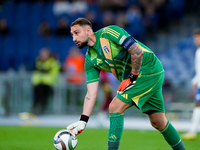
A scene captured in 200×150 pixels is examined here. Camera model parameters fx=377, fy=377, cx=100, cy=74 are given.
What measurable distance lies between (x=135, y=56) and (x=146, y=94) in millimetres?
570

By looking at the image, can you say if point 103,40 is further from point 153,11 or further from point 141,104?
point 153,11

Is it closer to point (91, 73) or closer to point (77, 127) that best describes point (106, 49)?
point (91, 73)

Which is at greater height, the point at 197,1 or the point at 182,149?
the point at 197,1

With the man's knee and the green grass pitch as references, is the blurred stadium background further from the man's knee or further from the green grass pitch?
the man's knee

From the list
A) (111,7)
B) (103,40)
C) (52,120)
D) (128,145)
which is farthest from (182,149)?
(111,7)

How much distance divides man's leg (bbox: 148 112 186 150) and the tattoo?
0.76 metres

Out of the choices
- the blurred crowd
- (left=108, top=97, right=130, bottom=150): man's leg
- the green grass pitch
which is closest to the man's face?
(left=108, top=97, right=130, bottom=150): man's leg

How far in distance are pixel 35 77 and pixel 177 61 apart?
19.8ft

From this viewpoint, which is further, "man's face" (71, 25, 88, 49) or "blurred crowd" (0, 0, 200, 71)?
"blurred crowd" (0, 0, 200, 71)

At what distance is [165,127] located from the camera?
5.25 metres

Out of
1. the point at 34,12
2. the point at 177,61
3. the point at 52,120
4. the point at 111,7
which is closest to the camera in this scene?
the point at 52,120

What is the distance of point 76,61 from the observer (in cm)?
1388

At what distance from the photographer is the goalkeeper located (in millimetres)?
4871

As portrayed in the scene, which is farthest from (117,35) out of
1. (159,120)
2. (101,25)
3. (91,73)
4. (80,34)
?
(101,25)
